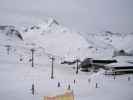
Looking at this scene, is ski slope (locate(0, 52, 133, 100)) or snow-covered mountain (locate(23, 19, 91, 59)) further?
snow-covered mountain (locate(23, 19, 91, 59))

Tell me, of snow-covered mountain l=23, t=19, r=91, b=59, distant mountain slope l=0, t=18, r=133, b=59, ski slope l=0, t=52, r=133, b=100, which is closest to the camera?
ski slope l=0, t=52, r=133, b=100

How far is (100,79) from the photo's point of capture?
409 centimetres

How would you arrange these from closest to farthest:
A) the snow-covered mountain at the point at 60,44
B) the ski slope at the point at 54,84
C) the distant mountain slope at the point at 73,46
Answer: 1. the ski slope at the point at 54,84
2. the distant mountain slope at the point at 73,46
3. the snow-covered mountain at the point at 60,44

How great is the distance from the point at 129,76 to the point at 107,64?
0.46 meters

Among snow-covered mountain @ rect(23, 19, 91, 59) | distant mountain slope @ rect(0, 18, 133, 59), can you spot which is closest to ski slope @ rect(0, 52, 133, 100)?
distant mountain slope @ rect(0, 18, 133, 59)

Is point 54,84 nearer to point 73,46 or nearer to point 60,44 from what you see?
point 73,46

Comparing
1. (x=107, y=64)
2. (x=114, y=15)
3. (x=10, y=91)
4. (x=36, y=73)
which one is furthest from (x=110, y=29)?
(x=10, y=91)

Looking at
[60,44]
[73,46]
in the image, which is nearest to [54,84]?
[73,46]

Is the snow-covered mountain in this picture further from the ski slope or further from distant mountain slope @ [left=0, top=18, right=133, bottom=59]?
the ski slope

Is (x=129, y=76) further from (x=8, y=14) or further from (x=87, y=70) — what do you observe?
(x=8, y=14)

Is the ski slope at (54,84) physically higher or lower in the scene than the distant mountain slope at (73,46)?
lower

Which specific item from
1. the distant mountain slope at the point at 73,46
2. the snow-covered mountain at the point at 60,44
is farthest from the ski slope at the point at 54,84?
the snow-covered mountain at the point at 60,44

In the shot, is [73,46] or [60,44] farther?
[60,44]

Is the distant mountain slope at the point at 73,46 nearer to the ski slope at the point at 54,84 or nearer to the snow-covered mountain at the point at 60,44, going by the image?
Answer: the snow-covered mountain at the point at 60,44
